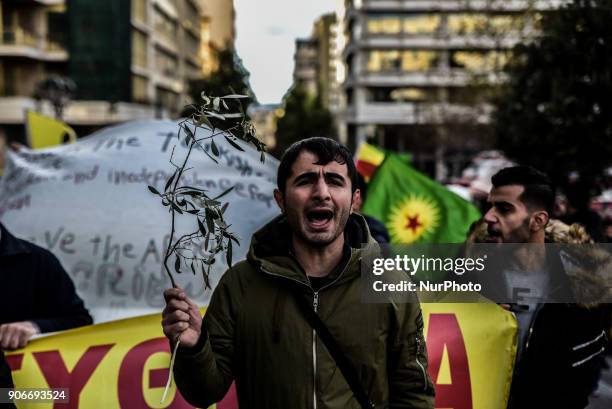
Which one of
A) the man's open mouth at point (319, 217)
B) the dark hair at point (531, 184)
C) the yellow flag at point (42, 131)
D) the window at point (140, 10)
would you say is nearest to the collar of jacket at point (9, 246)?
the man's open mouth at point (319, 217)

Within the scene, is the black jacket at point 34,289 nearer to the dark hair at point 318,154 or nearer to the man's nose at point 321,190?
the dark hair at point 318,154

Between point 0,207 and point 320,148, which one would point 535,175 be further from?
point 0,207

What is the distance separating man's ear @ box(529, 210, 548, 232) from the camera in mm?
3027

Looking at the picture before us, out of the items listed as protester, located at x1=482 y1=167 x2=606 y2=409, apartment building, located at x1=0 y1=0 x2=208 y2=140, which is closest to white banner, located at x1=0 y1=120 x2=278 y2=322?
protester, located at x1=482 y1=167 x2=606 y2=409

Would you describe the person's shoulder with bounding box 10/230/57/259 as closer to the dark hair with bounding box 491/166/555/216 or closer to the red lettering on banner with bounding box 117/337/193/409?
the red lettering on banner with bounding box 117/337/193/409

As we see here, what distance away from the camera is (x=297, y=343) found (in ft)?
6.65

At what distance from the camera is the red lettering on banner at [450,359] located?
2840mm

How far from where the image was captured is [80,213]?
4.95 meters

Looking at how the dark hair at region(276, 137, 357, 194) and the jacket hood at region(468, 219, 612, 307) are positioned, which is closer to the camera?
the dark hair at region(276, 137, 357, 194)

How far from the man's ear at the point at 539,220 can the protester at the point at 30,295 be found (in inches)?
84.1

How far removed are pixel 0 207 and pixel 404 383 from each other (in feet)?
13.4

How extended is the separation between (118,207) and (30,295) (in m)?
1.92

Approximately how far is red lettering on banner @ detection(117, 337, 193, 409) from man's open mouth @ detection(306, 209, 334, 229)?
4.14 ft

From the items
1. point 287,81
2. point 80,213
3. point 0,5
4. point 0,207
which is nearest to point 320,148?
point 287,81
